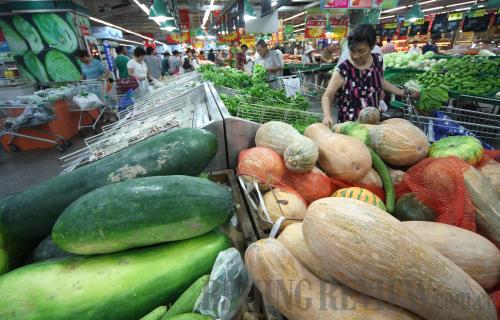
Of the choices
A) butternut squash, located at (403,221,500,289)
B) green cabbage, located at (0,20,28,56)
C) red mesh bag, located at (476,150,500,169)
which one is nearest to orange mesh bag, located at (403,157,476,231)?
butternut squash, located at (403,221,500,289)

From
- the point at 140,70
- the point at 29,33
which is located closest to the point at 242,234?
the point at 140,70

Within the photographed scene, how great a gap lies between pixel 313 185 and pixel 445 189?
2.01ft

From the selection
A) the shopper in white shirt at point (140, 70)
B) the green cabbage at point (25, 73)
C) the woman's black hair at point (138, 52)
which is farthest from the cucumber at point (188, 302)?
the green cabbage at point (25, 73)

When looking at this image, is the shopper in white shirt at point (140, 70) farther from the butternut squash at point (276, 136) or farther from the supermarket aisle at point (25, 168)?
the butternut squash at point (276, 136)

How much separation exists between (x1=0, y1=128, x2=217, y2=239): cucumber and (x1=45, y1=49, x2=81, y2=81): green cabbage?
12268mm

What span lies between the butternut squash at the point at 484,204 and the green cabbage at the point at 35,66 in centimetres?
1412

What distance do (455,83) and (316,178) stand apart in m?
4.72

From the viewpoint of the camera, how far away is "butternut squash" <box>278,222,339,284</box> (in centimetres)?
89

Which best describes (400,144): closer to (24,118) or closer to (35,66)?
(24,118)

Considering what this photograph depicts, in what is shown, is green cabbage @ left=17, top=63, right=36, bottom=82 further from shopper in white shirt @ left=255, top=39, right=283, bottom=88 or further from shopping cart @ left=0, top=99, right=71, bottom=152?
shopper in white shirt @ left=255, top=39, right=283, bottom=88

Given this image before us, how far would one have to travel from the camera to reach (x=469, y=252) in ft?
2.76

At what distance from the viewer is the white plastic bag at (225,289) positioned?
837 millimetres

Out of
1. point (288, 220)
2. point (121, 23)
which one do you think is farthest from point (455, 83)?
point (121, 23)

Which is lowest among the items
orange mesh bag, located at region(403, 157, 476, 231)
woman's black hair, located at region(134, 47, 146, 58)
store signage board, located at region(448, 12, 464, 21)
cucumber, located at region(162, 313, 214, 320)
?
cucumber, located at region(162, 313, 214, 320)
